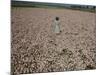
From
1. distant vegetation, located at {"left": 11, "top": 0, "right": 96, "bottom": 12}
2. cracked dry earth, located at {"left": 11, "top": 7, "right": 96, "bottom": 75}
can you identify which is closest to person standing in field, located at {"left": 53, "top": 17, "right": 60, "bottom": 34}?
cracked dry earth, located at {"left": 11, "top": 7, "right": 96, "bottom": 75}

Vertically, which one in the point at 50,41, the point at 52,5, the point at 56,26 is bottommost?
the point at 50,41

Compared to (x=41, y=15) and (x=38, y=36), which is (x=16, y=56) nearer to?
(x=38, y=36)

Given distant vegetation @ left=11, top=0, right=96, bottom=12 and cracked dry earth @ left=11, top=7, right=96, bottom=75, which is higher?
distant vegetation @ left=11, top=0, right=96, bottom=12

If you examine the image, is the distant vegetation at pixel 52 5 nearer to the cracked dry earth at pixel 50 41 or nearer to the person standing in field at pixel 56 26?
the cracked dry earth at pixel 50 41

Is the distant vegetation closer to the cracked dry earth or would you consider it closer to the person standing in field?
the cracked dry earth

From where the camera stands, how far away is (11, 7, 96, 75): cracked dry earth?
78.4 inches

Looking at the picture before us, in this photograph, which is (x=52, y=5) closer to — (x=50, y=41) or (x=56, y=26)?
(x=56, y=26)

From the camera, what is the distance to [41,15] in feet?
6.84

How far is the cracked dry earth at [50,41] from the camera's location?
78.4 inches

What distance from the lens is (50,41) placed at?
2.11 meters

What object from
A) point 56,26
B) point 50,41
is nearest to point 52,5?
point 56,26

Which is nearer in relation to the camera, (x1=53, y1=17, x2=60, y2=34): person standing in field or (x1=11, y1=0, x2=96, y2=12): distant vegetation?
(x1=11, y1=0, x2=96, y2=12): distant vegetation

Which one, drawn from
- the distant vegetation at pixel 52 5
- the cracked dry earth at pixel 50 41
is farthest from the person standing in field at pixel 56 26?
the distant vegetation at pixel 52 5

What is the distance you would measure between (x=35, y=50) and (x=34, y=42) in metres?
0.09
